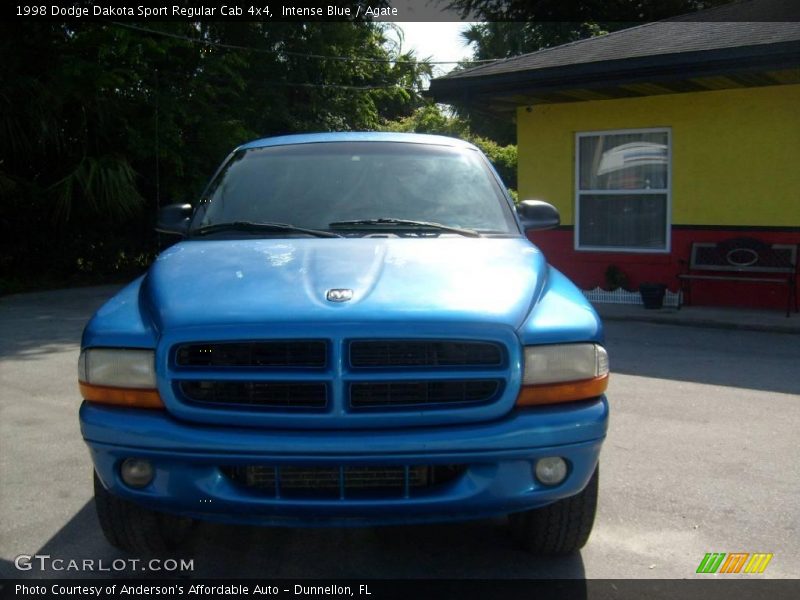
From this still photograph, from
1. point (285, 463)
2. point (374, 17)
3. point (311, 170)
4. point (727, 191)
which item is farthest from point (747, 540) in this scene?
point (374, 17)

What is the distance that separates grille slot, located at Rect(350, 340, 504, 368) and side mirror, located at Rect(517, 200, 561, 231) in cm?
184

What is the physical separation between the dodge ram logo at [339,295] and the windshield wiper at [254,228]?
83 cm

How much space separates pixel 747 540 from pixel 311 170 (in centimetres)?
271

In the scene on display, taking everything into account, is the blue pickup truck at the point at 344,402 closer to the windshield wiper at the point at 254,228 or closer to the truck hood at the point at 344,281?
the truck hood at the point at 344,281

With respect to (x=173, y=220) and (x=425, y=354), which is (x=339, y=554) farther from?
(x=173, y=220)

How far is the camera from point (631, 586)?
3.29 m

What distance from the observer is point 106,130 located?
1669 centimetres

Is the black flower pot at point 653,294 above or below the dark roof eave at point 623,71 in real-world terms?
below

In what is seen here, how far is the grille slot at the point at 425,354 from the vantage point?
302 cm

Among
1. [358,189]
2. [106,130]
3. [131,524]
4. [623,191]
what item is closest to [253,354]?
[131,524]

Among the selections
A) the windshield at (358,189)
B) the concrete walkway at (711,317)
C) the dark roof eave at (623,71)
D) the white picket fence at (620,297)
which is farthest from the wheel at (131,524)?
the white picket fence at (620,297)

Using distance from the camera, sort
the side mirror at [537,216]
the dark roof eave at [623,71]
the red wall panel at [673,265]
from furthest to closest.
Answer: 1. the red wall panel at [673,265]
2. the dark roof eave at [623,71]
3. the side mirror at [537,216]

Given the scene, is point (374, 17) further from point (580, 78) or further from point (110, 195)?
point (580, 78)

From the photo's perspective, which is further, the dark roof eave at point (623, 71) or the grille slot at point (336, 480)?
the dark roof eave at point (623, 71)
